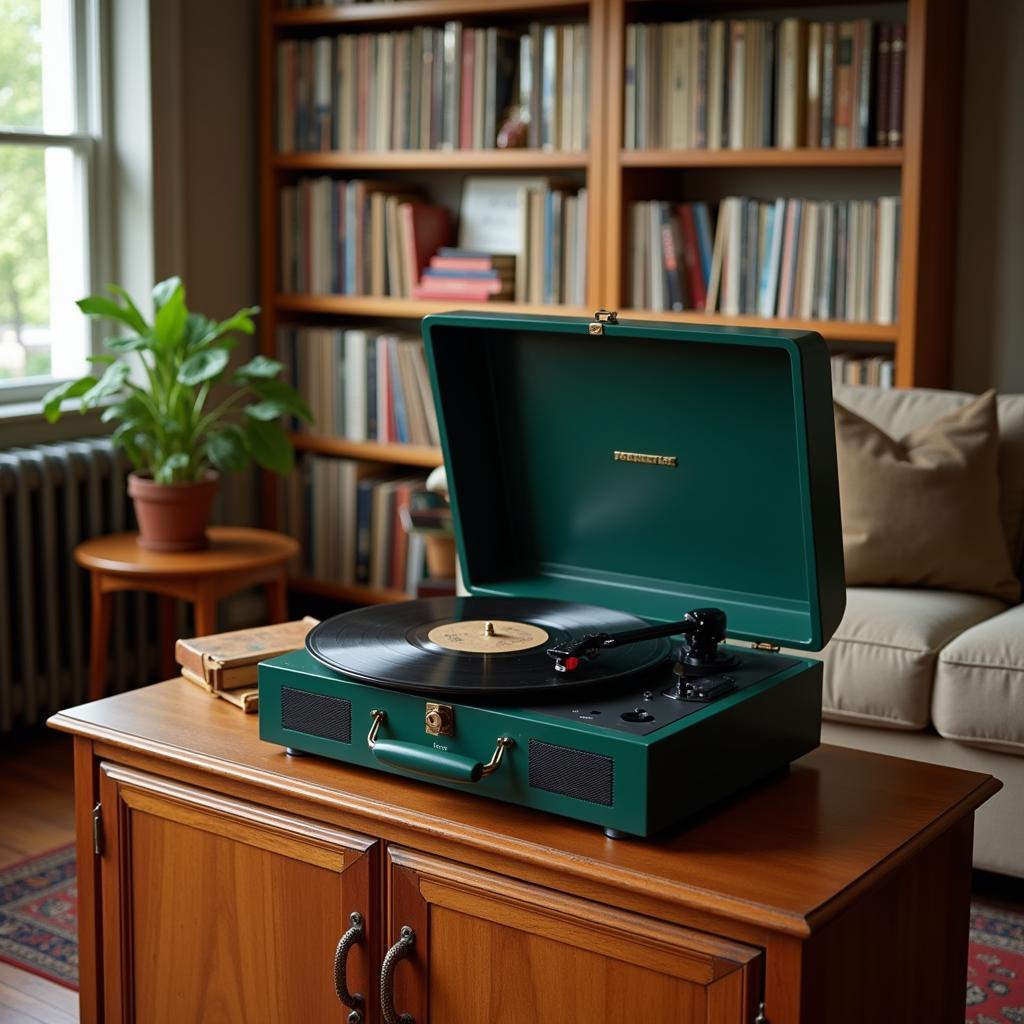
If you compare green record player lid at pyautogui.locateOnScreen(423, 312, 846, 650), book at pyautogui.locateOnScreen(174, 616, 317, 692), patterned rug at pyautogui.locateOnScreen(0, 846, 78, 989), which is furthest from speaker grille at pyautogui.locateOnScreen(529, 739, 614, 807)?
patterned rug at pyautogui.locateOnScreen(0, 846, 78, 989)

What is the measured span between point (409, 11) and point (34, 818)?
6.98ft

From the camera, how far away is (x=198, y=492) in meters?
3.27

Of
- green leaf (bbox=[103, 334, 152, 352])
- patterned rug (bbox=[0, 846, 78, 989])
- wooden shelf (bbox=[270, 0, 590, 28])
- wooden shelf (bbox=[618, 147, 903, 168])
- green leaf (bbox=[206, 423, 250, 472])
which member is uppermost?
wooden shelf (bbox=[270, 0, 590, 28])

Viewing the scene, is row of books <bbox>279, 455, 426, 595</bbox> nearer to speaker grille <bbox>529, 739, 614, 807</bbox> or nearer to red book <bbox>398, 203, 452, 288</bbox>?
red book <bbox>398, 203, 452, 288</bbox>

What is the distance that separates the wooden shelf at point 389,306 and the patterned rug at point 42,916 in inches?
63.7

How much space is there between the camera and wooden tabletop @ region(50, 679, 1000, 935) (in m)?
1.25

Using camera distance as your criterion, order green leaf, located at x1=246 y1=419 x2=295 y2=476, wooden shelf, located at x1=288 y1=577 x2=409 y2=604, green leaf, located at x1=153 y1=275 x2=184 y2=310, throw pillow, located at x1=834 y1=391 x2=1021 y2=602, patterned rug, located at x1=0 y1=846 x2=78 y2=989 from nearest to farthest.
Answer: patterned rug, located at x1=0 y1=846 x2=78 y2=989 < throw pillow, located at x1=834 y1=391 x2=1021 y2=602 < green leaf, located at x1=153 y1=275 x2=184 y2=310 < green leaf, located at x1=246 y1=419 x2=295 y2=476 < wooden shelf, located at x1=288 y1=577 x2=409 y2=604

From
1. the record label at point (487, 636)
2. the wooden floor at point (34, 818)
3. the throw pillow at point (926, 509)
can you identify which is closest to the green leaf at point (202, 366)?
the wooden floor at point (34, 818)

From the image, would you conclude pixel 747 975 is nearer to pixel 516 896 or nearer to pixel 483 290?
pixel 516 896

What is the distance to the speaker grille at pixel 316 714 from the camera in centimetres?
148

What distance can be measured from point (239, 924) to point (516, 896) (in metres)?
0.38

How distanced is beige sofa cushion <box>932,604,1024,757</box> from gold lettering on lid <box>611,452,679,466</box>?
104cm

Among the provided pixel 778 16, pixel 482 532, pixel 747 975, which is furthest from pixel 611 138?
pixel 747 975

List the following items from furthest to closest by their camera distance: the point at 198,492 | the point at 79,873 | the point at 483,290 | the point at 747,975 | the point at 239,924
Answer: the point at 483,290 → the point at 198,492 → the point at 79,873 → the point at 239,924 → the point at 747,975
